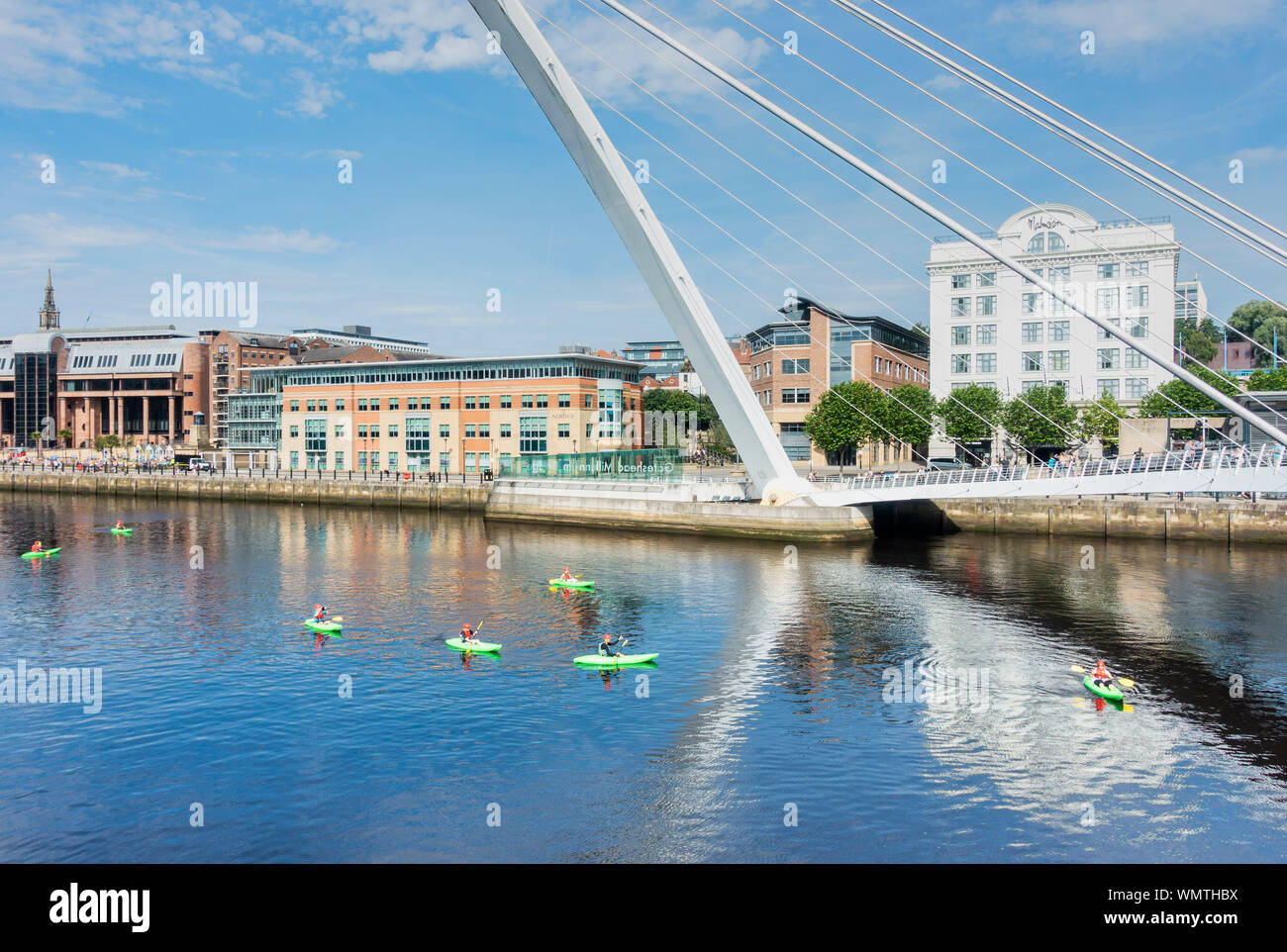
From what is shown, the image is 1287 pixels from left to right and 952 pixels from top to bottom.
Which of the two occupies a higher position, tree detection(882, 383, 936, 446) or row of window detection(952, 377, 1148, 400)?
row of window detection(952, 377, 1148, 400)

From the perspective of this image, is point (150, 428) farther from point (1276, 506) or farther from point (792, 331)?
point (1276, 506)

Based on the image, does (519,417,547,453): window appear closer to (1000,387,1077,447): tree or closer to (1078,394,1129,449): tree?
(1000,387,1077,447): tree

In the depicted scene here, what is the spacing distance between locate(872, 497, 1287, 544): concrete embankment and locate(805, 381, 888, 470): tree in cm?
1753

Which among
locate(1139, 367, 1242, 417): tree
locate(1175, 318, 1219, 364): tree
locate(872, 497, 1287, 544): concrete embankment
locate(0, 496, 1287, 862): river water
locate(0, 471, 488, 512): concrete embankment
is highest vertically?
locate(1175, 318, 1219, 364): tree

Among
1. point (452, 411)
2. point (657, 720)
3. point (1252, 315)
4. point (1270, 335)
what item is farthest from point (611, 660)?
point (1252, 315)

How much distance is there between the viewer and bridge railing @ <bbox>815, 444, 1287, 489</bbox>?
3406 centimetres

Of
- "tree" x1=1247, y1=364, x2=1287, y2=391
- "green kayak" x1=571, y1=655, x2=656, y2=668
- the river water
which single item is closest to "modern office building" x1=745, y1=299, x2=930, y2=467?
"tree" x1=1247, y1=364, x2=1287, y2=391

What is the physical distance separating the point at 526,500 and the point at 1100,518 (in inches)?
1440

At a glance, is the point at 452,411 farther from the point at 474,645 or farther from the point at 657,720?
the point at 657,720

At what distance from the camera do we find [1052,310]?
3250 inches

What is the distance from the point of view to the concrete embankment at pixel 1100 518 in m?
52.6

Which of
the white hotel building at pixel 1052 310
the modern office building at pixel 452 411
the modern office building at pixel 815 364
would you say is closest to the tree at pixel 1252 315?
the white hotel building at pixel 1052 310

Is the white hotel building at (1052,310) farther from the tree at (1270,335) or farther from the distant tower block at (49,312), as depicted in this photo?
the distant tower block at (49,312)

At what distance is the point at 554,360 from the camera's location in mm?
89938
